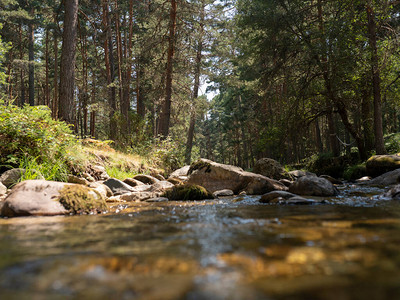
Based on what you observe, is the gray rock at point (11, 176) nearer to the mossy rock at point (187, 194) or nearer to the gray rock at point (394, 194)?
the mossy rock at point (187, 194)

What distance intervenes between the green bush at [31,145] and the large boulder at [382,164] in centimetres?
1024

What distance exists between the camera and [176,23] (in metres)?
14.0

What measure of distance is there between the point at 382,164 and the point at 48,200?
10536 millimetres

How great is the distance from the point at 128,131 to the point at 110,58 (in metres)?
8.57

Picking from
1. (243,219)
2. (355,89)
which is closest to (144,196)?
(243,219)

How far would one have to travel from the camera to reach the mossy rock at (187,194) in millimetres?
5955

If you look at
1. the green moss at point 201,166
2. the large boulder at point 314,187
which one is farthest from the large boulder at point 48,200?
the large boulder at point 314,187

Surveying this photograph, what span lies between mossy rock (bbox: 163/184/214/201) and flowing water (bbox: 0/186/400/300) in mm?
3200

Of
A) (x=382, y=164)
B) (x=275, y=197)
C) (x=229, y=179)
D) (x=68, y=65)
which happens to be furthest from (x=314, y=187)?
(x=68, y=65)

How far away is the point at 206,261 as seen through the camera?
5.21ft

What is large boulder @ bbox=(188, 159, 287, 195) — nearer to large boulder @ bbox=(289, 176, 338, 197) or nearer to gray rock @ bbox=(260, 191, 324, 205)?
large boulder @ bbox=(289, 176, 338, 197)

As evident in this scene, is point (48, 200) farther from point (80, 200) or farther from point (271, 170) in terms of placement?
point (271, 170)

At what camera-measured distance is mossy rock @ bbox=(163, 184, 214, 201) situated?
5955 millimetres

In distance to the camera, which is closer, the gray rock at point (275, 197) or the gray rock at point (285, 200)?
the gray rock at point (285, 200)
